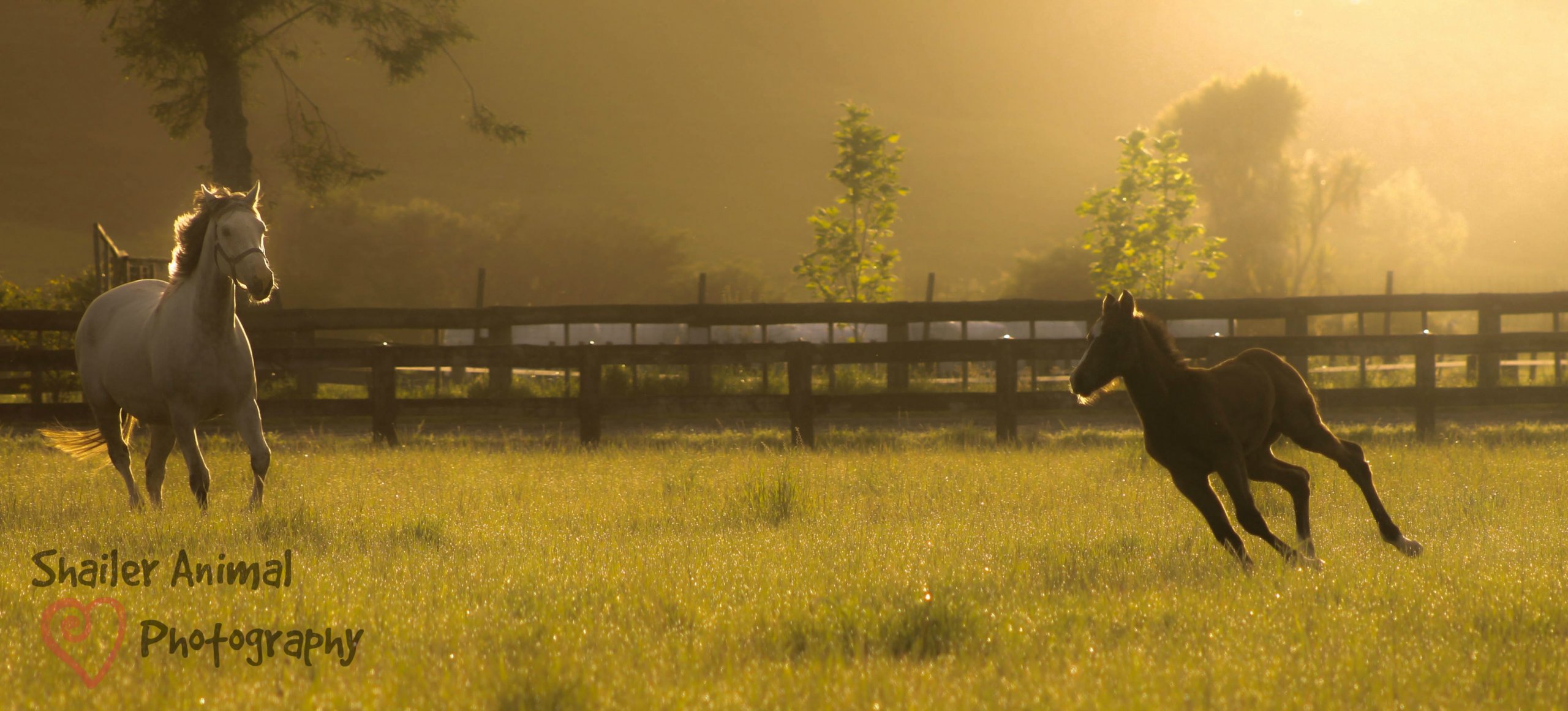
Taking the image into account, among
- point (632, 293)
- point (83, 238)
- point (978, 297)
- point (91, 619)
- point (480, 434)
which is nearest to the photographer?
point (91, 619)

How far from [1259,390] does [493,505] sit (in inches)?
185

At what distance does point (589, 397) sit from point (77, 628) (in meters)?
7.74

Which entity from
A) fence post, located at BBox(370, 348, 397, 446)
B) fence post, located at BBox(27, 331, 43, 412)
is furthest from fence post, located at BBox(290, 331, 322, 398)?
fence post, located at BBox(370, 348, 397, 446)

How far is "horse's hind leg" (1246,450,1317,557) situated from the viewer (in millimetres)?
4930

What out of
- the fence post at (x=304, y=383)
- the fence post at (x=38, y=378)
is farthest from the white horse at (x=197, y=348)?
the fence post at (x=304, y=383)

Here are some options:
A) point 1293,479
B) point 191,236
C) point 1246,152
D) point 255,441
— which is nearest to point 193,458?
point 255,441

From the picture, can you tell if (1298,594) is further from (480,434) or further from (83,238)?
(83,238)

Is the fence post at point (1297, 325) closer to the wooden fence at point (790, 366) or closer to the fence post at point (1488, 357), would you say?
the wooden fence at point (790, 366)

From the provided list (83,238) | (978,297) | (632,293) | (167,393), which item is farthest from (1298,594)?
(83,238)

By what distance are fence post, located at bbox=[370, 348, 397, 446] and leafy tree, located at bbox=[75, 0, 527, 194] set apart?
9.25m

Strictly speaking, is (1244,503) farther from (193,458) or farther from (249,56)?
(249,56)

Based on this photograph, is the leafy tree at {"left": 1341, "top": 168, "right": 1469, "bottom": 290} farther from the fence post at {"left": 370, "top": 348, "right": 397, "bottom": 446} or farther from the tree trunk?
the fence post at {"left": 370, "top": 348, "right": 397, "bottom": 446}

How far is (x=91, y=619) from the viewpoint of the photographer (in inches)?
150

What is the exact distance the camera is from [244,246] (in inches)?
251
